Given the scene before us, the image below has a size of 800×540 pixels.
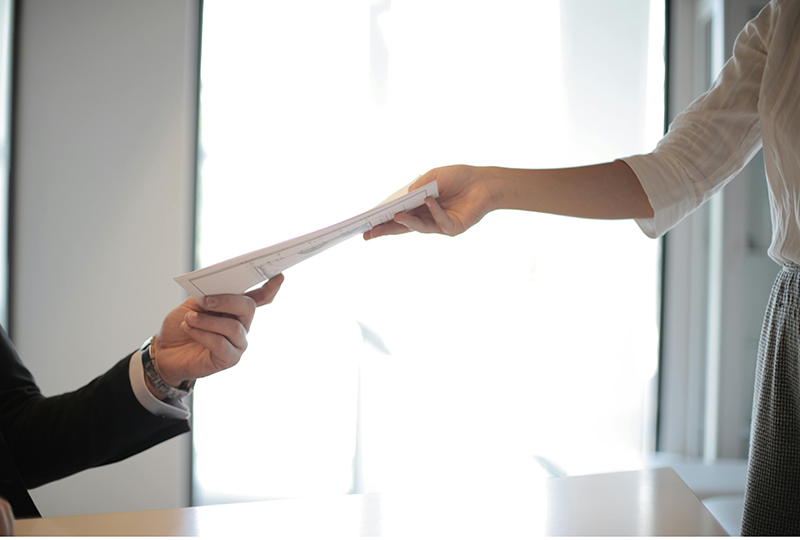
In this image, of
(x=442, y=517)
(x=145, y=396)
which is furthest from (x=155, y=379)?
(x=442, y=517)

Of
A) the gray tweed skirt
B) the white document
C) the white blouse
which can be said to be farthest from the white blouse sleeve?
the white document

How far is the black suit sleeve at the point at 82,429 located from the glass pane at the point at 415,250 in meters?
1.35

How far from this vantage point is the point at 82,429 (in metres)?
0.81

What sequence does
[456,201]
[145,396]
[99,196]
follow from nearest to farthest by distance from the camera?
[145,396] < [456,201] < [99,196]

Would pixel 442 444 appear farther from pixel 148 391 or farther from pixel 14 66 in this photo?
pixel 14 66

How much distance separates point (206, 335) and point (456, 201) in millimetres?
509

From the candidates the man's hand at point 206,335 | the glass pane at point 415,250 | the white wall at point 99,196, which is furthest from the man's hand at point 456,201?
the white wall at point 99,196

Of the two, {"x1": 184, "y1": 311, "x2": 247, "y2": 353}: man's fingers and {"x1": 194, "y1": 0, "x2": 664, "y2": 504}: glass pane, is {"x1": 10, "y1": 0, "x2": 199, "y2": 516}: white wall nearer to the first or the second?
{"x1": 194, "y1": 0, "x2": 664, "y2": 504}: glass pane

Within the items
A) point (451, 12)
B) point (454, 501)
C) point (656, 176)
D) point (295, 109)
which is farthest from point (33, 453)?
point (451, 12)

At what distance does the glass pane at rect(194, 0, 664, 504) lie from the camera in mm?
2162

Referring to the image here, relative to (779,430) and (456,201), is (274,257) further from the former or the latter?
(779,430)

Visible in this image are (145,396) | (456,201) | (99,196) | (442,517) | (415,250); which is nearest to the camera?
(442,517)

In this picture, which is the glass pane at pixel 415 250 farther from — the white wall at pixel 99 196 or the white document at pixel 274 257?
the white document at pixel 274 257

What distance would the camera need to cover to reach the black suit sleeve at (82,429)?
79 cm
